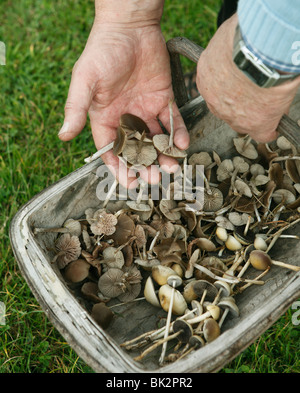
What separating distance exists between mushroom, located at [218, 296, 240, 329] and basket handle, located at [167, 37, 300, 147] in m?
0.71

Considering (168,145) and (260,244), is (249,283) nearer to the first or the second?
(260,244)

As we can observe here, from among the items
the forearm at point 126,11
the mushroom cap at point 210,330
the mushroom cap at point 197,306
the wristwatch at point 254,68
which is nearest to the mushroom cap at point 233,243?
the mushroom cap at point 197,306

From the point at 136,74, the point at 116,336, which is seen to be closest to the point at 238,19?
the point at 136,74

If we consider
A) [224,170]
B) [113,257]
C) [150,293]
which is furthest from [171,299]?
[224,170]

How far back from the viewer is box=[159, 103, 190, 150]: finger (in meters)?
2.12

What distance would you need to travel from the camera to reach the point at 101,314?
1.88 m

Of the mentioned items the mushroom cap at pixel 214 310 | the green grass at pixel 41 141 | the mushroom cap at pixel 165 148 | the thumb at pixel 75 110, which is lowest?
the green grass at pixel 41 141

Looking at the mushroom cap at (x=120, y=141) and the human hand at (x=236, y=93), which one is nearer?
the human hand at (x=236, y=93)

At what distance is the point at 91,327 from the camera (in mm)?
1672

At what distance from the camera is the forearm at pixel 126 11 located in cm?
225

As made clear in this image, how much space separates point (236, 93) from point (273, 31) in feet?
0.92

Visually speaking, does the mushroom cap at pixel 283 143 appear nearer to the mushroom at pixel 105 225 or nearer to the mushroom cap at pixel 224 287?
the mushroom cap at pixel 224 287

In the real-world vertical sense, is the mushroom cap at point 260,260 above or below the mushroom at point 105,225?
above

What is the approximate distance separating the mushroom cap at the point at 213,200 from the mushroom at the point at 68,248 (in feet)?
2.21
